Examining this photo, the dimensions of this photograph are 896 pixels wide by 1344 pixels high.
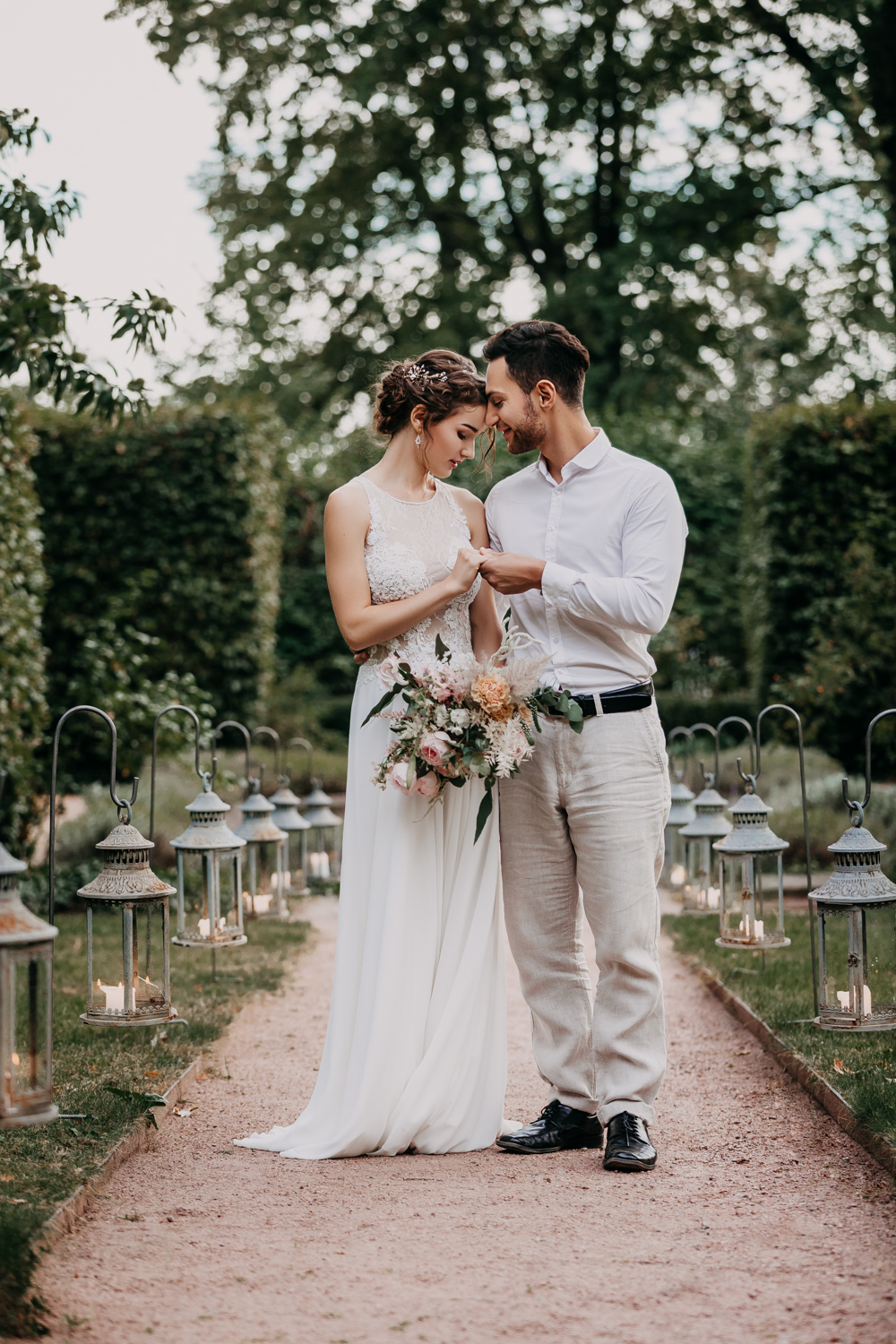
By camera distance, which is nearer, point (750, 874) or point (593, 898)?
point (593, 898)

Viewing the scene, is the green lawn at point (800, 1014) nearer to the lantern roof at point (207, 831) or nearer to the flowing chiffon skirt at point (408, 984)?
the flowing chiffon skirt at point (408, 984)

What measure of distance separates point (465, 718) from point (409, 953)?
761mm

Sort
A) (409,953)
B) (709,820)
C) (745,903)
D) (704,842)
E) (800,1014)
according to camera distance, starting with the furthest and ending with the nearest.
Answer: (704,842)
(709,820)
(745,903)
(800,1014)
(409,953)

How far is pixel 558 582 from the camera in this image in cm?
320

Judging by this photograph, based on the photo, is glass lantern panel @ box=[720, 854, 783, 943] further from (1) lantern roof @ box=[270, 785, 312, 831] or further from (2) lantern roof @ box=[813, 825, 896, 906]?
(1) lantern roof @ box=[270, 785, 312, 831]

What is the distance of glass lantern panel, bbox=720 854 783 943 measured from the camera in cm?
478

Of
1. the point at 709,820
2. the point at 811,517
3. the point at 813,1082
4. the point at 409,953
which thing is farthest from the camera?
the point at 811,517

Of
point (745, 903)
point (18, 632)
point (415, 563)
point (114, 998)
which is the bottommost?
point (114, 998)

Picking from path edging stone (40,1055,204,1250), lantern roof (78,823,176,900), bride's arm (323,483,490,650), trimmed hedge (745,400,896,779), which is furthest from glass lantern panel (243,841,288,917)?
trimmed hedge (745,400,896,779)

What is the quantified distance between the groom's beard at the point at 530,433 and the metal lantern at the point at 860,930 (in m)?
1.26

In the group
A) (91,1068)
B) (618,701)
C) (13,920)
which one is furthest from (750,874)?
(13,920)

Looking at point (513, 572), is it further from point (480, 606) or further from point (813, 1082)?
point (813, 1082)

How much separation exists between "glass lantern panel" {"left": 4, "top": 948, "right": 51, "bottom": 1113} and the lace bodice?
1325 mm

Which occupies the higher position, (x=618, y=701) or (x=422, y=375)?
(x=422, y=375)
